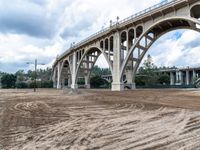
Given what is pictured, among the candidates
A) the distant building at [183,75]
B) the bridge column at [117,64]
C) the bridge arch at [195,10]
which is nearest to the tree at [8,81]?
the bridge column at [117,64]

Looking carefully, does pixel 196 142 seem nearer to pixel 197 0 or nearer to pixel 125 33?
pixel 197 0

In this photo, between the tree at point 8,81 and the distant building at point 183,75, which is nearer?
the distant building at point 183,75

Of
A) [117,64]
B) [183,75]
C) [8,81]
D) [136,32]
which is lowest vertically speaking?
[8,81]

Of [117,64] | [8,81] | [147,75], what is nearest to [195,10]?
[117,64]

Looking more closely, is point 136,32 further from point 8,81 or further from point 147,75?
point 8,81

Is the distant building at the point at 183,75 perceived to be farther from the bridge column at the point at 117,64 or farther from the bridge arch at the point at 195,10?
the bridge arch at the point at 195,10

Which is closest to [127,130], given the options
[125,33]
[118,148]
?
[118,148]

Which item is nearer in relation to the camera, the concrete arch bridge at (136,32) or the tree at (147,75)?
the concrete arch bridge at (136,32)

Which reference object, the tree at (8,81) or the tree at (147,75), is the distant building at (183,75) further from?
the tree at (8,81)

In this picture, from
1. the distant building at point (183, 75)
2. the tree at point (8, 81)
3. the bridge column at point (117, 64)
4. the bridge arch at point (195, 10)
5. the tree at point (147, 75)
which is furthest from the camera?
the tree at point (8, 81)

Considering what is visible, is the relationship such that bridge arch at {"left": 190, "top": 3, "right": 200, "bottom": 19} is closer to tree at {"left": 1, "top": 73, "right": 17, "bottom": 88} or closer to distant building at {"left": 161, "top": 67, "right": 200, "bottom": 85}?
distant building at {"left": 161, "top": 67, "right": 200, "bottom": 85}

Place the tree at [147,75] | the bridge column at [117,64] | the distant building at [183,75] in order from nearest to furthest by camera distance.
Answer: the bridge column at [117,64], the tree at [147,75], the distant building at [183,75]

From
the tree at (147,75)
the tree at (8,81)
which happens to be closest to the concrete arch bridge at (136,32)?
the tree at (147,75)

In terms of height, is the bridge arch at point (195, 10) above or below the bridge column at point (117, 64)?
above
